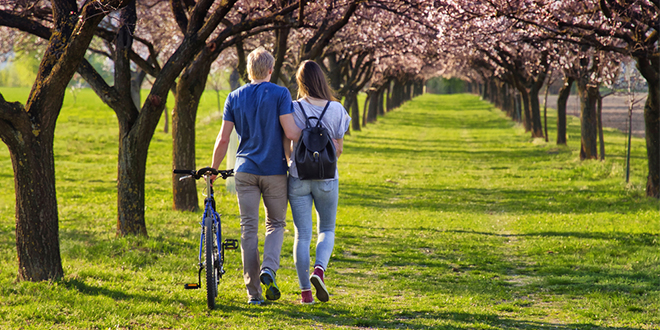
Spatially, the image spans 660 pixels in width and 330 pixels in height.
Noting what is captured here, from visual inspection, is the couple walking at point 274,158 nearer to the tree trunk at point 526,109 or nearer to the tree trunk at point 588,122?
the tree trunk at point 588,122

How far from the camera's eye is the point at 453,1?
39.0 feet

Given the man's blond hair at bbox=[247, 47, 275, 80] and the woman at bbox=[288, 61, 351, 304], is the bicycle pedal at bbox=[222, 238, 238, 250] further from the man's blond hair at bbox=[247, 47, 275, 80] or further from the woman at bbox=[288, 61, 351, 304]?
the man's blond hair at bbox=[247, 47, 275, 80]

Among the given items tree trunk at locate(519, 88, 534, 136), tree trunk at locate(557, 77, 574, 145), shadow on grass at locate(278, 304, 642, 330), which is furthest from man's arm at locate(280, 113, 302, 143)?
tree trunk at locate(519, 88, 534, 136)

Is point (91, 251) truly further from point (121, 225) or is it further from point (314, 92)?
point (314, 92)

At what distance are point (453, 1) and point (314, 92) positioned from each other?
7304 millimetres

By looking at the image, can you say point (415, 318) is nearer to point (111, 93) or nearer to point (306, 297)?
point (306, 297)

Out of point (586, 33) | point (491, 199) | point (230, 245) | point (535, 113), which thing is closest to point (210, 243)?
point (230, 245)

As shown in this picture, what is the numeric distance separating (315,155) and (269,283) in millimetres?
1225

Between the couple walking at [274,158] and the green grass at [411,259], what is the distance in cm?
47

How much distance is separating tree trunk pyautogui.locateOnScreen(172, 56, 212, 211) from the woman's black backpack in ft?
17.8

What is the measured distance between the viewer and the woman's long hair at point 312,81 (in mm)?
5453

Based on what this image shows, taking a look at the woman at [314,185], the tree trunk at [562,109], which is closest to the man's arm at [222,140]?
the woman at [314,185]

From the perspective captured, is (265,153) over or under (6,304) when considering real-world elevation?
over

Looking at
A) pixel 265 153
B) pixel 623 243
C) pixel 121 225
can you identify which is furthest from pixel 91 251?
pixel 623 243
